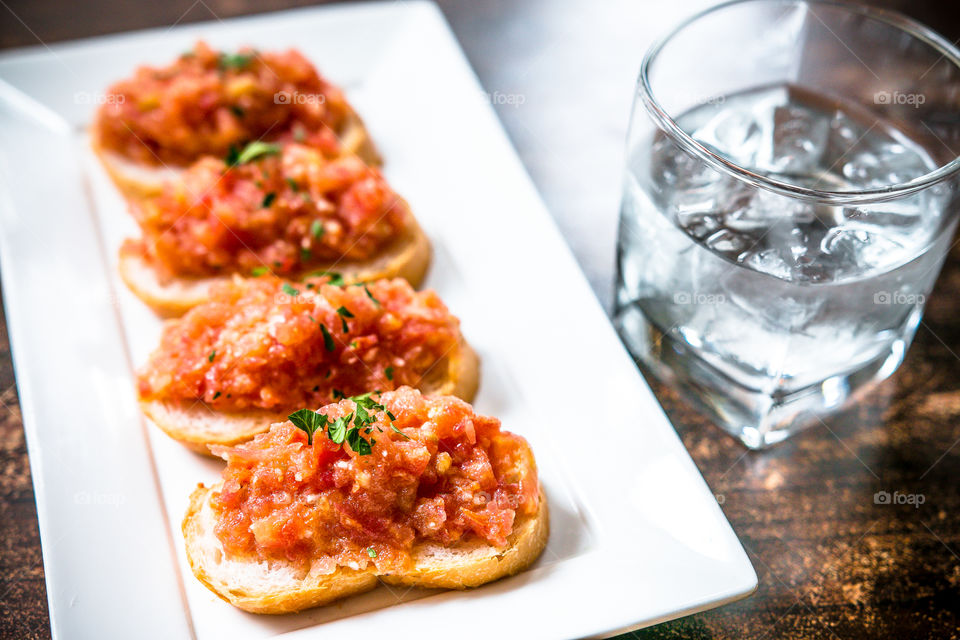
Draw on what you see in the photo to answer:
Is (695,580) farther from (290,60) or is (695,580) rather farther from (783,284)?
(290,60)

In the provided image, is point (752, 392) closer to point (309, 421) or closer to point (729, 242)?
point (729, 242)

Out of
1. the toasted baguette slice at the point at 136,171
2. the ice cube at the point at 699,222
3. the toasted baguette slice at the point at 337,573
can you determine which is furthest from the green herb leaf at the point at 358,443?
the toasted baguette slice at the point at 136,171

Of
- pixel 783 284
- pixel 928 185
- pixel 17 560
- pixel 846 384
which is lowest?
pixel 17 560

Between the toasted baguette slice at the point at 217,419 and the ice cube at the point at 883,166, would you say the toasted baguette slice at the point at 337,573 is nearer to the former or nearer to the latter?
the toasted baguette slice at the point at 217,419

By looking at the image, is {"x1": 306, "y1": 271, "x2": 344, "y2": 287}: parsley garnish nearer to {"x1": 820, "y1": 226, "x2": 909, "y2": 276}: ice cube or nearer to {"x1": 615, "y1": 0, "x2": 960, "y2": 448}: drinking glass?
{"x1": 615, "y1": 0, "x2": 960, "y2": 448}: drinking glass

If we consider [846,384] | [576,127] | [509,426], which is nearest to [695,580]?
[509,426]

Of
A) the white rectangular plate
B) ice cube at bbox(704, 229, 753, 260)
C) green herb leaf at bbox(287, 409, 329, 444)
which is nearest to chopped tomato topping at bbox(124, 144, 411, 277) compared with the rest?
the white rectangular plate

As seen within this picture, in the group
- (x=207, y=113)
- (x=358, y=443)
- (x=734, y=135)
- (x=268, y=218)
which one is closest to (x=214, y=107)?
(x=207, y=113)
